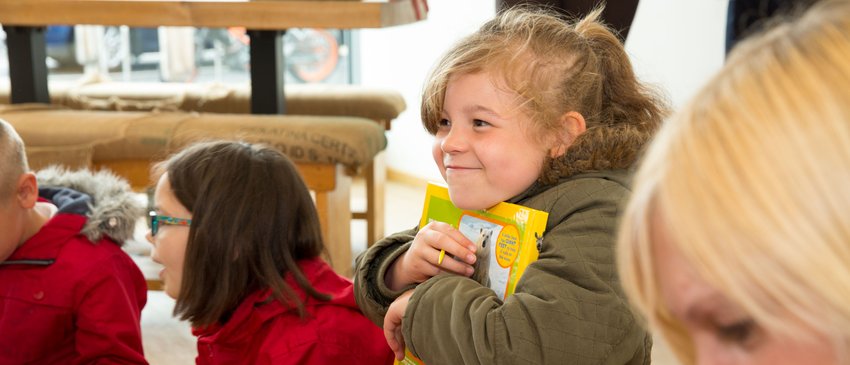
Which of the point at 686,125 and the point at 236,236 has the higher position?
the point at 686,125

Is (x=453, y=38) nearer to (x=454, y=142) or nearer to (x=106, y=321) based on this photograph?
(x=106, y=321)

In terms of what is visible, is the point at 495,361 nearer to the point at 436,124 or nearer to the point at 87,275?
the point at 436,124

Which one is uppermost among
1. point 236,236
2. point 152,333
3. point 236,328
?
point 236,236

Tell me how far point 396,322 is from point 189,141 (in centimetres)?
143

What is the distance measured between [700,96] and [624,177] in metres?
0.69

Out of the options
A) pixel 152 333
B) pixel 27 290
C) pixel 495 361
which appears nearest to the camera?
pixel 495 361

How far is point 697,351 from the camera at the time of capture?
0.61 meters

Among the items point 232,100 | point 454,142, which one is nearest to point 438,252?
point 454,142

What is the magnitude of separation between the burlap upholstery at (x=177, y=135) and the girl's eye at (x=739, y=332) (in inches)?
80.4

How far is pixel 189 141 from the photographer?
8.45ft

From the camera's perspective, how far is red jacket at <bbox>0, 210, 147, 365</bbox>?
187 cm

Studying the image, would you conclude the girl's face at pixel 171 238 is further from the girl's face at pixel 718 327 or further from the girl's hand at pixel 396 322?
the girl's face at pixel 718 327

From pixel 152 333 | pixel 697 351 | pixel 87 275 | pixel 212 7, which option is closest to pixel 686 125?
pixel 697 351

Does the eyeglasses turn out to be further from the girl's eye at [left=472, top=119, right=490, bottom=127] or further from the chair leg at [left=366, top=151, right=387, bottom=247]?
the chair leg at [left=366, top=151, right=387, bottom=247]
